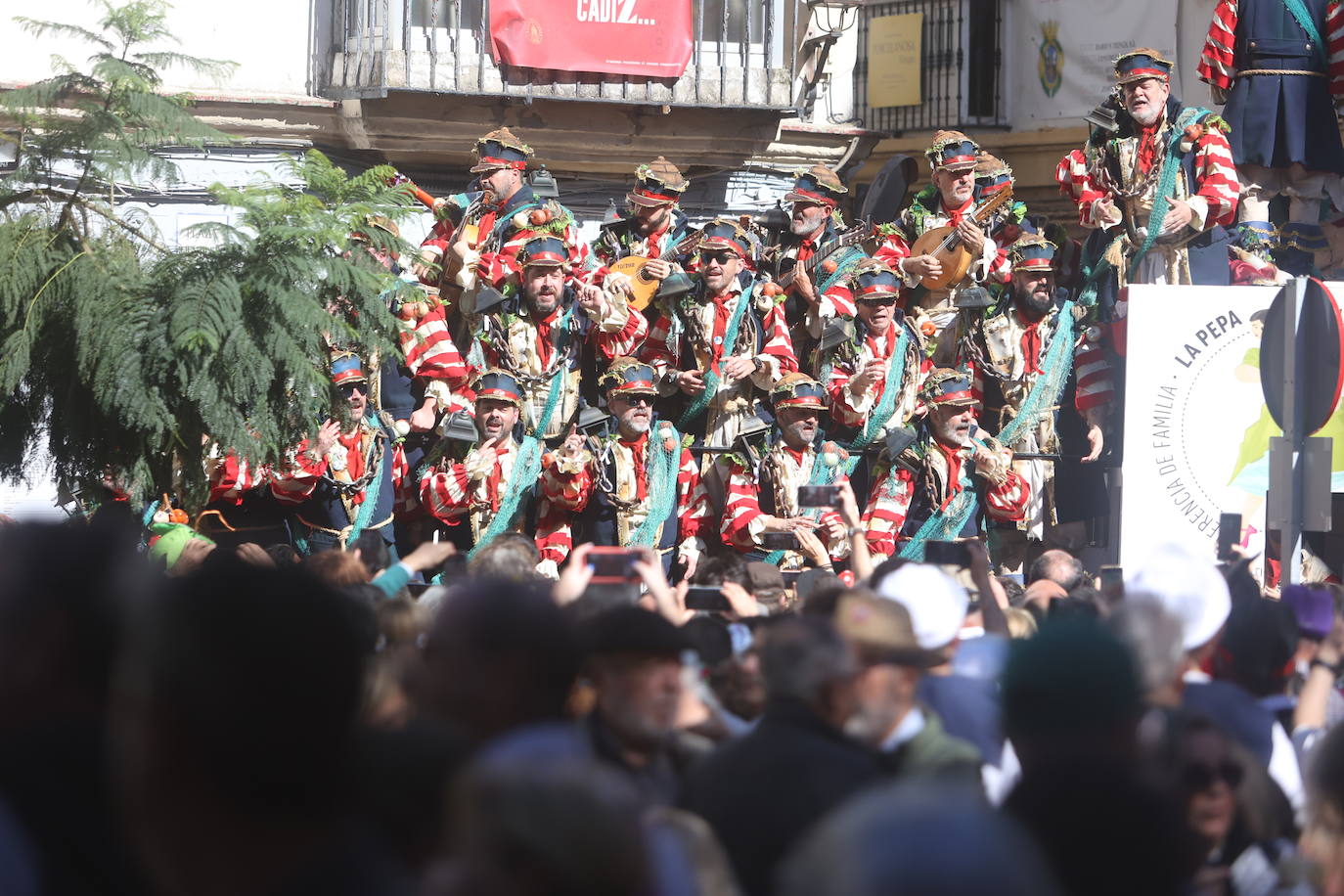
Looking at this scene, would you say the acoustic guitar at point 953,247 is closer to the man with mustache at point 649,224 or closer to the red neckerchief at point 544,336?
the man with mustache at point 649,224

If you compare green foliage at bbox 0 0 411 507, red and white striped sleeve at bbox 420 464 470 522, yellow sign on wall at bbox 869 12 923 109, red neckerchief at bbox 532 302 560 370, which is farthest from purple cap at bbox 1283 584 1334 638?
yellow sign on wall at bbox 869 12 923 109

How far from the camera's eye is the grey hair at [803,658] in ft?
11.4

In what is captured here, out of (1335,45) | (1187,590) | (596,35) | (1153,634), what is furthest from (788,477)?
(1153,634)

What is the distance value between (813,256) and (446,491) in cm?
281

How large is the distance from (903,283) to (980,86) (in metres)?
4.25

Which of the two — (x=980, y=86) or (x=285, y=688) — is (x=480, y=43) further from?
(x=285, y=688)

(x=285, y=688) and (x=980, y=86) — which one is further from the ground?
(x=980, y=86)

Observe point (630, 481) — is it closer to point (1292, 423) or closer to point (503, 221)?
point (503, 221)

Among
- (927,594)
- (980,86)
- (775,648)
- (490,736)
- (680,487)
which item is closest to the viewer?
(490,736)

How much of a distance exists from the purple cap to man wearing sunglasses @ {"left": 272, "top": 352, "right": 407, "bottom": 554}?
232 inches

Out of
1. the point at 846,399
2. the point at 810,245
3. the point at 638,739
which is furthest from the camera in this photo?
the point at 810,245

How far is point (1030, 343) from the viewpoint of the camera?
10.9 meters

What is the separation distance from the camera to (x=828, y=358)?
10.9 meters

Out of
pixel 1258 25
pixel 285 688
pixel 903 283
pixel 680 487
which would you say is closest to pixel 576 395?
pixel 680 487
